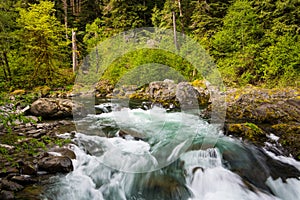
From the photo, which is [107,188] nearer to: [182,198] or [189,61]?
[182,198]

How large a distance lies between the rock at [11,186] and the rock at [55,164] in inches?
25.9

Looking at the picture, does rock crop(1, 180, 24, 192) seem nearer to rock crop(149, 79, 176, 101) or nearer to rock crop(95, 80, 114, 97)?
rock crop(149, 79, 176, 101)

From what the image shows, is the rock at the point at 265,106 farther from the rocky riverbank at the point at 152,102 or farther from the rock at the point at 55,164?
the rock at the point at 55,164

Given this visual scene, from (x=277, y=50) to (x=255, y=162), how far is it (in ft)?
27.6

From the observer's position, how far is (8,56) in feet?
40.6

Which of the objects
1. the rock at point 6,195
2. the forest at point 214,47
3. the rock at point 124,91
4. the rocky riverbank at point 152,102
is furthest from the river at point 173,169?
the rock at point 124,91

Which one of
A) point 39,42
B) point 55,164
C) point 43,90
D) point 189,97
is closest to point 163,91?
point 189,97

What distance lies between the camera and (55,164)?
432cm

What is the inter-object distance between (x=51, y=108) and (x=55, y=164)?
4081 mm

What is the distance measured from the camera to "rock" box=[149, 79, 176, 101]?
11.2 metres

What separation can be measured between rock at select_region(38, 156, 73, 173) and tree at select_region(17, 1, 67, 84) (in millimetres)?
9676

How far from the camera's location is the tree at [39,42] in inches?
478

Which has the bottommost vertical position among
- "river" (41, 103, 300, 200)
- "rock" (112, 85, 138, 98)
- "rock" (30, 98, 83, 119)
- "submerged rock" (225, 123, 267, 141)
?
"river" (41, 103, 300, 200)

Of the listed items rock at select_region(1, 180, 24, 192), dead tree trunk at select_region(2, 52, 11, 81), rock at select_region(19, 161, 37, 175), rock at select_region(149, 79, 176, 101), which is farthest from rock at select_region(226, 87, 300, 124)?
dead tree trunk at select_region(2, 52, 11, 81)
